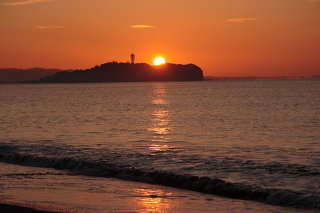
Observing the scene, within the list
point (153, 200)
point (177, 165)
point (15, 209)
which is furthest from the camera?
point (177, 165)

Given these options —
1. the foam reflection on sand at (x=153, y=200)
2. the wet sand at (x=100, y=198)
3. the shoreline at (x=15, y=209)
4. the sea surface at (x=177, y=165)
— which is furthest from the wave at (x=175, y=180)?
the shoreline at (x=15, y=209)

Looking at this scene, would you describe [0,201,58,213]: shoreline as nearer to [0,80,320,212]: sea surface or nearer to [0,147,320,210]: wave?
[0,80,320,212]: sea surface

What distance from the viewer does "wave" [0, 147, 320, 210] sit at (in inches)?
584

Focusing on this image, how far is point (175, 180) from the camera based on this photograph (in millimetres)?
18016

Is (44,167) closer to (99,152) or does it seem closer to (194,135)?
(99,152)

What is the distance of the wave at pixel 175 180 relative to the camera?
14828mm

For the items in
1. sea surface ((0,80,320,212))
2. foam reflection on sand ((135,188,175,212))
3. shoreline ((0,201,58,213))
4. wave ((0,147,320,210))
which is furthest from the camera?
sea surface ((0,80,320,212))

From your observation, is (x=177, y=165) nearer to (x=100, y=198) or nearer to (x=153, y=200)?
(x=153, y=200)

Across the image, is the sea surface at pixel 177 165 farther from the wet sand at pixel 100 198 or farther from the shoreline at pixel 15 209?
the shoreline at pixel 15 209

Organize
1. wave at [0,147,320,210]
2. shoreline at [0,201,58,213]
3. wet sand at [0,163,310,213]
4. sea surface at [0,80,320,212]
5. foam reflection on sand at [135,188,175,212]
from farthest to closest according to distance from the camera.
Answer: sea surface at [0,80,320,212], wave at [0,147,320,210], foam reflection on sand at [135,188,175,212], wet sand at [0,163,310,213], shoreline at [0,201,58,213]

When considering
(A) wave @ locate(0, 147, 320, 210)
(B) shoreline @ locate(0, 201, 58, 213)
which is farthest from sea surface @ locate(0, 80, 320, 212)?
(B) shoreline @ locate(0, 201, 58, 213)

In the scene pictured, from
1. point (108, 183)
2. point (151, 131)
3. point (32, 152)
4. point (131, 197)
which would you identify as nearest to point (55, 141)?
point (32, 152)

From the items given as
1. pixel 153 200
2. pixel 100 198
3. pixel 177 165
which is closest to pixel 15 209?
pixel 100 198

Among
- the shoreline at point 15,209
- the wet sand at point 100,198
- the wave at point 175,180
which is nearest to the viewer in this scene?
the shoreline at point 15,209
